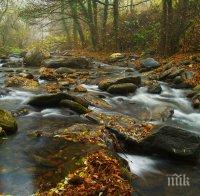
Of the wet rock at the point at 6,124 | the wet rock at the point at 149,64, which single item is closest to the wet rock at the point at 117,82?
the wet rock at the point at 149,64

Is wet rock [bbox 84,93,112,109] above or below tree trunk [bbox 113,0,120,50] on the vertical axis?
below

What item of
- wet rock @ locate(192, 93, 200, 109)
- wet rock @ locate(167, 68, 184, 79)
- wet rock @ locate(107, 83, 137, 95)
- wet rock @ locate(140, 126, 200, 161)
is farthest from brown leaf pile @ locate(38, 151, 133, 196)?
wet rock @ locate(167, 68, 184, 79)

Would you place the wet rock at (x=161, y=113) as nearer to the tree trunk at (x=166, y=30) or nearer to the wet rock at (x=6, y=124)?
the wet rock at (x=6, y=124)

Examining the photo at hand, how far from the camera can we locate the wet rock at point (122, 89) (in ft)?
35.1

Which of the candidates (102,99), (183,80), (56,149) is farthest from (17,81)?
(56,149)

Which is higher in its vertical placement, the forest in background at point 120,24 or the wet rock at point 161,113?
the forest in background at point 120,24

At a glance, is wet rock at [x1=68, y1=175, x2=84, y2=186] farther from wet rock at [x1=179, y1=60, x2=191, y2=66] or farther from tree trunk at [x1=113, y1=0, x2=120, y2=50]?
tree trunk at [x1=113, y1=0, x2=120, y2=50]

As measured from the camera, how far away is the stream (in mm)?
4973

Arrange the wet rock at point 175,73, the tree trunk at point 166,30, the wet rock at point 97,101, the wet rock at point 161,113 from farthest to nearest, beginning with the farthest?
the tree trunk at point 166,30 → the wet rock at point 175,73 → the wet rock at point 97,101 → the wet rock at point 161,113

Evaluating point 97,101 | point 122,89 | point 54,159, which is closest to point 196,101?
point 122,89

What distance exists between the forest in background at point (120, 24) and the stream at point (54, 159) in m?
8.49

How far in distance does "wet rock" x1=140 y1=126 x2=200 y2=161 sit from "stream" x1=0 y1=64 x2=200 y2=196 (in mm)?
151

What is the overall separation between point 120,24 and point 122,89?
46.4 ft

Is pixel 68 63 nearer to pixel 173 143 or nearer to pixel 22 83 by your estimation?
pixel 22 83
